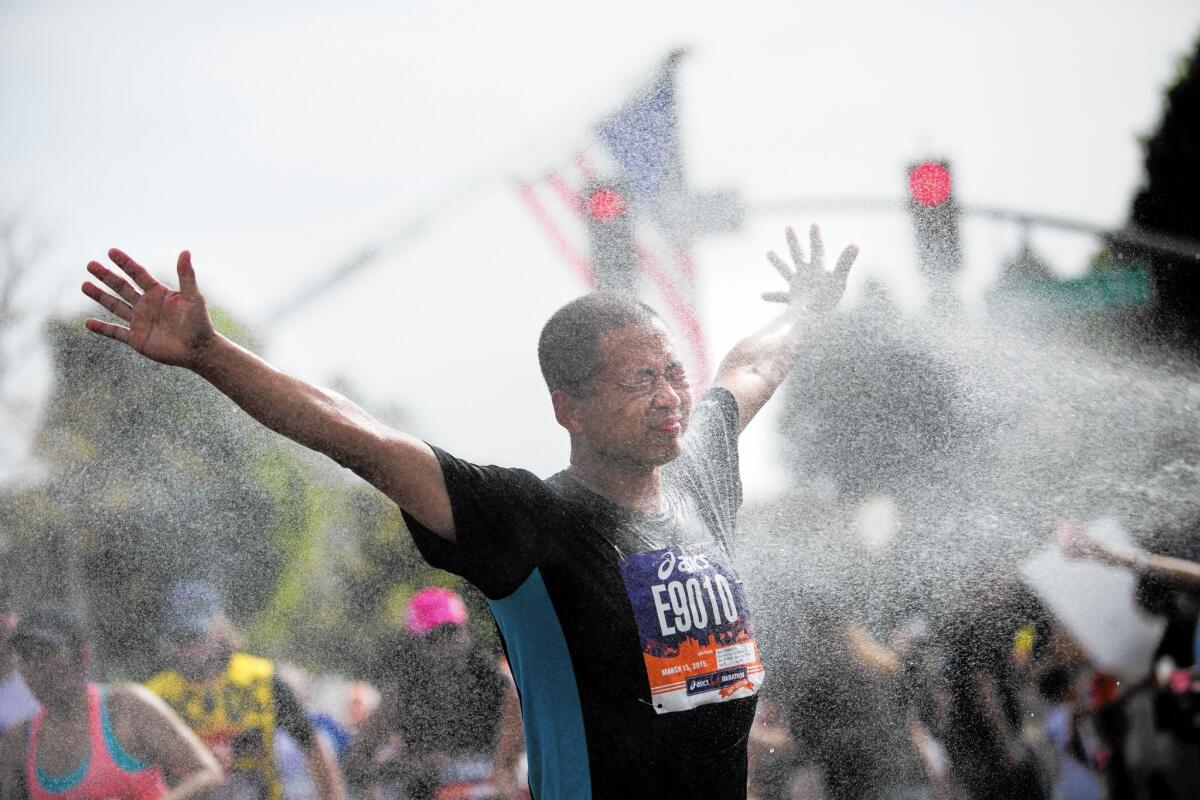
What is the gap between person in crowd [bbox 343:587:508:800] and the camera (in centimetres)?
412

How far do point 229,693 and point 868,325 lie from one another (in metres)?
3.20

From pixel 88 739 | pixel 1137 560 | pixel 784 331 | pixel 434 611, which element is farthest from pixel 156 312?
pixel 1137 560

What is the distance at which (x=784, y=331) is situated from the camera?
10.6 feet

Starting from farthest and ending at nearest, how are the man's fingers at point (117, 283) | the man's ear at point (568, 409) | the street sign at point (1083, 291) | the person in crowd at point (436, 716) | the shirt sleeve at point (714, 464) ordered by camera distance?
the street sign at point (1083, 291) → the person in crowd at point (436, 716) → the shirt sleeve at point (714, 464) → the man's ear at point (568, 409) → the man's fingers at point (117, 283)

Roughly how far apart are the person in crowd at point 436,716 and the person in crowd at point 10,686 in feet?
4.06

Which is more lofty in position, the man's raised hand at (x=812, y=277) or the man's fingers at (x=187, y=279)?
the man's raised hand at (x=812, y=277)

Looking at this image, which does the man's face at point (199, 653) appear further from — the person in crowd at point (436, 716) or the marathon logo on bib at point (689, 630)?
the marathon logo on bib at point (689, 630)

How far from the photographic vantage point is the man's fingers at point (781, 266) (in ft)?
11.4

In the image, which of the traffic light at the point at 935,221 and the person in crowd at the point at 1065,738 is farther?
the traffic light at the point at 935,221

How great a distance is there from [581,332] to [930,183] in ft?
A: 8.83

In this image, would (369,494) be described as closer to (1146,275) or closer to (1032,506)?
(1032,506)

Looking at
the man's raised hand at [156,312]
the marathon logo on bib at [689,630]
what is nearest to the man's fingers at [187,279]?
the man's raised hand at [156,312]

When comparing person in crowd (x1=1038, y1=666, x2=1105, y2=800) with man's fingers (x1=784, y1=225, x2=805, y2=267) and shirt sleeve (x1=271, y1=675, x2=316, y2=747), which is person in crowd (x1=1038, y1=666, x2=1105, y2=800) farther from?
shirt sleeve (x1=271, y1=675, x2=316, y2=747)

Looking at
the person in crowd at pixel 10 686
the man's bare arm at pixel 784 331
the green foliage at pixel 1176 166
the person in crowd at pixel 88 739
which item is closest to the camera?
the man's bare arm at pixel 784 331
